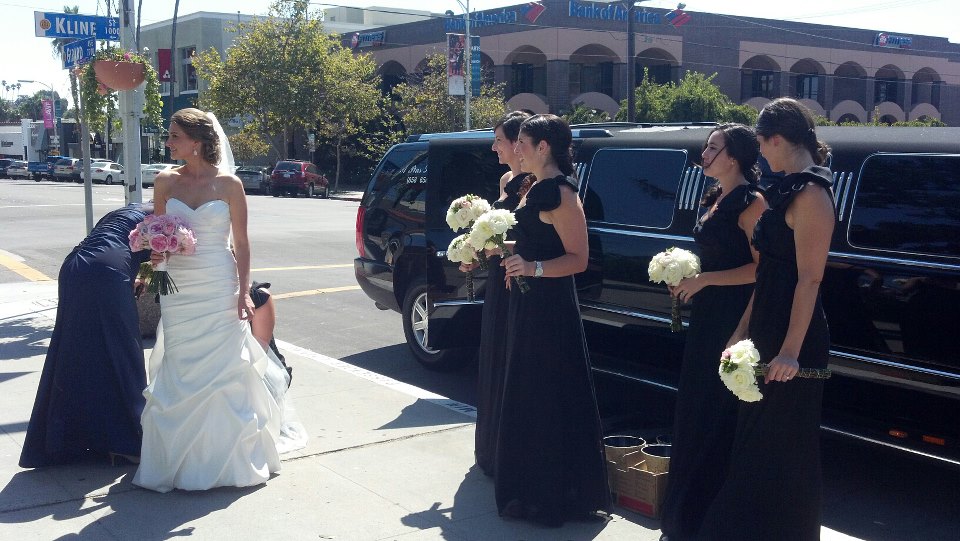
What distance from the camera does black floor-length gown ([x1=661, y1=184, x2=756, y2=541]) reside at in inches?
166

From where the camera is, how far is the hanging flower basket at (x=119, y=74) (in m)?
8.93

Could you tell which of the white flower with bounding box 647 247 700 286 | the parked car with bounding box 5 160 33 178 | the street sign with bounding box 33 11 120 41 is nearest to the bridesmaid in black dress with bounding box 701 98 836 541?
the white flower with bounding box 647 247 700 286

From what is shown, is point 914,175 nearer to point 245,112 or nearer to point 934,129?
point 934,129

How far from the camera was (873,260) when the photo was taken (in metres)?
4.96

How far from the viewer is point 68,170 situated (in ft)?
179

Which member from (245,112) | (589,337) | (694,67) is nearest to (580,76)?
(694,67)

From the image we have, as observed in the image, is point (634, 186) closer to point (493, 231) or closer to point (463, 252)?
point (463, 252)

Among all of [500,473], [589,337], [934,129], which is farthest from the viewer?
[589,337]

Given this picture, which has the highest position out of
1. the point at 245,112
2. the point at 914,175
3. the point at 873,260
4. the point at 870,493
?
the point at 245,112

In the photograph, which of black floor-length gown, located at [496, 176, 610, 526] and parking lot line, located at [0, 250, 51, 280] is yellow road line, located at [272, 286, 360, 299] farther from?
black floor-length gown, located at [496, 176, 610, 526]

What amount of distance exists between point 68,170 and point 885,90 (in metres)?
48.1

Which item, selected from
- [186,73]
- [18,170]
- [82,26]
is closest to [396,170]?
[82,26]

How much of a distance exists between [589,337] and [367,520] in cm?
241

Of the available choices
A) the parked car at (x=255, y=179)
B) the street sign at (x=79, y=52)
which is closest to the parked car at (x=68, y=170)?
the parked car at (x=255, y=179)
